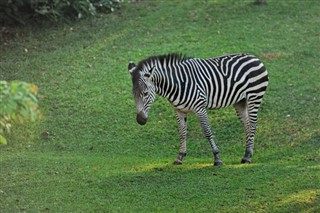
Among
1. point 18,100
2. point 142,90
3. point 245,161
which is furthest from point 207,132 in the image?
point 18,100

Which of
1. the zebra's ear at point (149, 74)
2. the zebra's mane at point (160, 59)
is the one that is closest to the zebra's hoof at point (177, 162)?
the zebra's ear at point (149, 74)

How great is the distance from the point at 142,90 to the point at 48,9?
9.61 meters

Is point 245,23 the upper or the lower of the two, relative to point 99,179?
upper

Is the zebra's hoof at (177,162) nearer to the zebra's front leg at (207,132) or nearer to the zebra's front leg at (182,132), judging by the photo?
the zebra's front leg at (182,132)

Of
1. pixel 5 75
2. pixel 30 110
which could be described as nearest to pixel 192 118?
pixel 5 75

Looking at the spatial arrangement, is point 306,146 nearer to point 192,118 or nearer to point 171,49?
point 192,118

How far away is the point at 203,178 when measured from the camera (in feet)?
41.0

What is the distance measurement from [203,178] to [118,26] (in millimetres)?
10301

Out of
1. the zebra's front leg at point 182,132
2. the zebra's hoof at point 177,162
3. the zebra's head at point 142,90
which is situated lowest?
the zebra's hoof at point 177,162

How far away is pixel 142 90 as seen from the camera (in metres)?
13.0

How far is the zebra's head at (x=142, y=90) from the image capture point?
13008 mm

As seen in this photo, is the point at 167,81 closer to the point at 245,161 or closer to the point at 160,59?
the point at 160,59

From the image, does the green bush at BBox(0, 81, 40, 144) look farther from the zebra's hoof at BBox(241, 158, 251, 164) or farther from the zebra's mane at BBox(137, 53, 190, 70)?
the zebra's hoof at BBox(241, 158, 251, 164)

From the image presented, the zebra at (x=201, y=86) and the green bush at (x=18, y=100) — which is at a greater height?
the green bush at (x=18, y=100)
